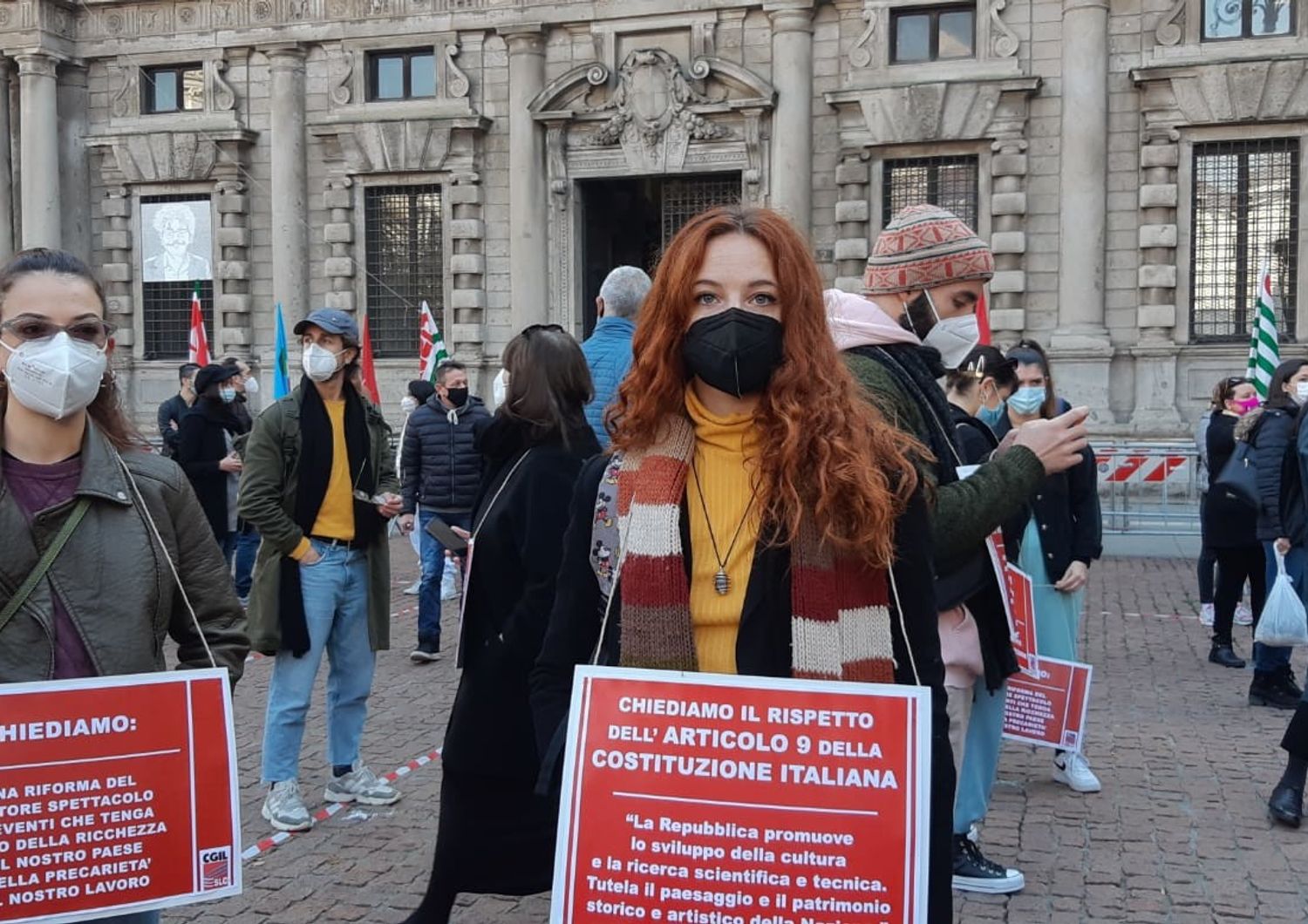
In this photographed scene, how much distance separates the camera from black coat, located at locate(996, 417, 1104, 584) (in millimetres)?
6188

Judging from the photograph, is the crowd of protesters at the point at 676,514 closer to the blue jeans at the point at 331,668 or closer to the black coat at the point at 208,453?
the blue jeans at the point at 331,668

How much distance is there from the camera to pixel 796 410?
98.0 inches

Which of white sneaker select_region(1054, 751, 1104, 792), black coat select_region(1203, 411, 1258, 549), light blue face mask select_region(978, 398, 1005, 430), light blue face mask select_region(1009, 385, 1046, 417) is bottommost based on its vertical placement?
white sneaker select_region(1054, 751, 1104, 792)

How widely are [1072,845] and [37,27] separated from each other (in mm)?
21548

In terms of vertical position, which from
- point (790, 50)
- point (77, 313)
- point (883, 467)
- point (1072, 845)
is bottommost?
point (1072, 845)

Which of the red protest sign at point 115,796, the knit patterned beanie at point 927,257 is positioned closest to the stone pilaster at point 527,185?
the knit patterned beanie at point 927,257

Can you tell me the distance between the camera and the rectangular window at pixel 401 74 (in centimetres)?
2039

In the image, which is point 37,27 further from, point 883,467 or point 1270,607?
point 883,467

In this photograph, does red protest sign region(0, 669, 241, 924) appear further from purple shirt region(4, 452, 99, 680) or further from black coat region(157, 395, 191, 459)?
black coat region(157, 395, 191, 459)

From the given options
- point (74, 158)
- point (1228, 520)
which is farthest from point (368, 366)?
point (1228, 520)

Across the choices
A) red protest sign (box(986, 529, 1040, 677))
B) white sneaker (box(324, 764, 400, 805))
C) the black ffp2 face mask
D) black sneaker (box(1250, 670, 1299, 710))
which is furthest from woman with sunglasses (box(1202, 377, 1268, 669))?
the black ffp2 face mask

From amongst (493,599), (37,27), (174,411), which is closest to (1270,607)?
(493,599)

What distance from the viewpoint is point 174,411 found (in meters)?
12.7

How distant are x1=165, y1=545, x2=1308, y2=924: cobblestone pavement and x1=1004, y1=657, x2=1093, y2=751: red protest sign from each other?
0.37 meters
